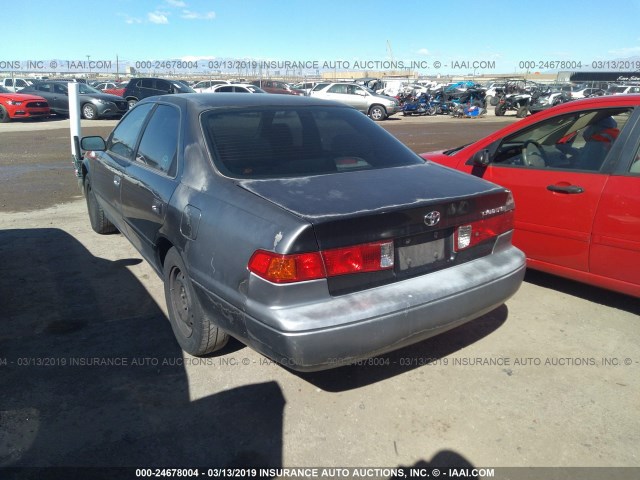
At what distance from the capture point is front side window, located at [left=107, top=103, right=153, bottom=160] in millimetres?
4177

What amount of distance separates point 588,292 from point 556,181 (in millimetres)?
1055

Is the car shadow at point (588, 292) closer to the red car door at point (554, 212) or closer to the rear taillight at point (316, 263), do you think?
the red car door at point (554, 212)

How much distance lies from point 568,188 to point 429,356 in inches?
65.4

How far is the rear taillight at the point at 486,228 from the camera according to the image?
9.55ft

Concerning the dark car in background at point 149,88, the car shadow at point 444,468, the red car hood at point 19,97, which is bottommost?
the car shadow at point 444,468

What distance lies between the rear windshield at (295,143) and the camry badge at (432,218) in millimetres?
711

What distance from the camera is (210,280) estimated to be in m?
2.74

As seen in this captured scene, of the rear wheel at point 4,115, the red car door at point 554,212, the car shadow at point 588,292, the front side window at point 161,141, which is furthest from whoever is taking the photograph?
the rear wheel at point 4,115

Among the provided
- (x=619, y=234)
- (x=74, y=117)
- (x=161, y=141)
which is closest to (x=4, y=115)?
(x=74, y=117)

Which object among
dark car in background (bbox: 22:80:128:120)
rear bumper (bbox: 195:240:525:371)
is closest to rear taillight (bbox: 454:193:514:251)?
rear bumper (bbox: 195:240:525:371)

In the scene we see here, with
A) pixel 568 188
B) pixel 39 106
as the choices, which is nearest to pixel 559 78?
pixel 39 106

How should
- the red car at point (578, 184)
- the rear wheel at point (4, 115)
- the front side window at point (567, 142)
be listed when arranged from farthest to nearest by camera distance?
the rear wheel at point (4, 115) < the front side window at point (567, 142) < the red car at point (578, 184)

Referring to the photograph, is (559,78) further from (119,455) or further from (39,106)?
(119,455)

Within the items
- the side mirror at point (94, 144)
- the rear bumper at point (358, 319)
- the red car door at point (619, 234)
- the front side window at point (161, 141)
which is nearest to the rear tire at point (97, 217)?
the side mirror at point (94, 144)
